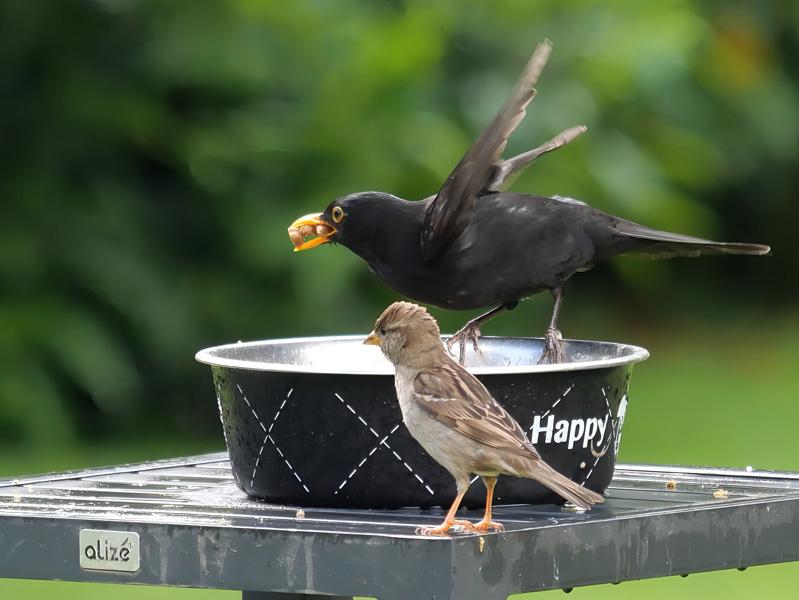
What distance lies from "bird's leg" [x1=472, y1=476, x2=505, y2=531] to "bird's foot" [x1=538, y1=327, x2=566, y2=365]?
53cm

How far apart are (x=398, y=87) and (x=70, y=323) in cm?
196

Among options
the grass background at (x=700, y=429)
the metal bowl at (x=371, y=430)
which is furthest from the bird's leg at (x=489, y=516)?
the grass background at (x=700, y=429)

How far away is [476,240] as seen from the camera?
11.7 feet

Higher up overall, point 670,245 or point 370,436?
point 670,245

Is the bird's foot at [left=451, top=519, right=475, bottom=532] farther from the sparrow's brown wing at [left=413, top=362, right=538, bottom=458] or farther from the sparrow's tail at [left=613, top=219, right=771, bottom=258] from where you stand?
the sparrow's tail at [left=613, top=219, right=771, bottom=258]

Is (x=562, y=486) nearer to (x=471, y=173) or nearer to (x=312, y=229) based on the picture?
(x=471, y=173)

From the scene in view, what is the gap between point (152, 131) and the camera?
8062 mm

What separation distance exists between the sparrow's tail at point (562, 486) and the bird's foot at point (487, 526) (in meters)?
0.16

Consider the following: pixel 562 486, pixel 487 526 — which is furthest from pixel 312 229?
pixel 487 526

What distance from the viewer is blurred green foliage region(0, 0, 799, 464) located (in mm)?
7895

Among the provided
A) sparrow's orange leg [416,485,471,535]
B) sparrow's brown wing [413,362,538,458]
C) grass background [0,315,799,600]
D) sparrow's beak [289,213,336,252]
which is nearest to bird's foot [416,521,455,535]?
sparrow's orange leg [416,485,471,535]

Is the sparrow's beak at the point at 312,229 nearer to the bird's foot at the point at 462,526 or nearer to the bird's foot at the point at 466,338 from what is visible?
the bird's foot at the point at 466,338

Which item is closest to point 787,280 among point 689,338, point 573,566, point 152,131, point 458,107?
point 689,338

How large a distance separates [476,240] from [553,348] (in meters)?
0.29
